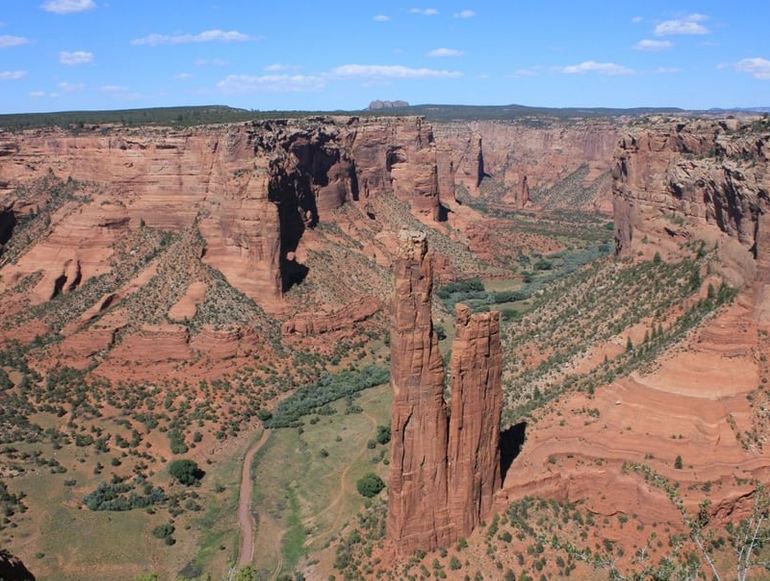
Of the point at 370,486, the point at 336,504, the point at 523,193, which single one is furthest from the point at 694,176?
the point at 523,193

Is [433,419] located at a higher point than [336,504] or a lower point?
higher

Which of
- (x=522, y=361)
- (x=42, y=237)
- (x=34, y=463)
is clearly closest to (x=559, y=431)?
(x=522, y=361)

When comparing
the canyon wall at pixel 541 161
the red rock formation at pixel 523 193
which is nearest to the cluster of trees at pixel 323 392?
the red rock formation at pixel 523 193

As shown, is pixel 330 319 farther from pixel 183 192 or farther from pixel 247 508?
pixel 247 508

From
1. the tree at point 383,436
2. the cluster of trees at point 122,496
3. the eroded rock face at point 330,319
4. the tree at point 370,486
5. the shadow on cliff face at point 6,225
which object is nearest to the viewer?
the cluster of trees at point 122,496

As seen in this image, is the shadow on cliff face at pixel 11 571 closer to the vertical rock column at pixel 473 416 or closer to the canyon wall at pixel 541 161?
the vertical rock column at pixel 473 416

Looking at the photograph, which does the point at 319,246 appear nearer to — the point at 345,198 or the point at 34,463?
the point at 345,198

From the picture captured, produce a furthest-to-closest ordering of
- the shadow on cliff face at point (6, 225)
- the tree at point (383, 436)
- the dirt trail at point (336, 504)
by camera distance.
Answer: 1. the shadow on cliff face at point (6, 225)
2. the tree at point (383, 436)
3. the dirt trail at point (336, 504)
